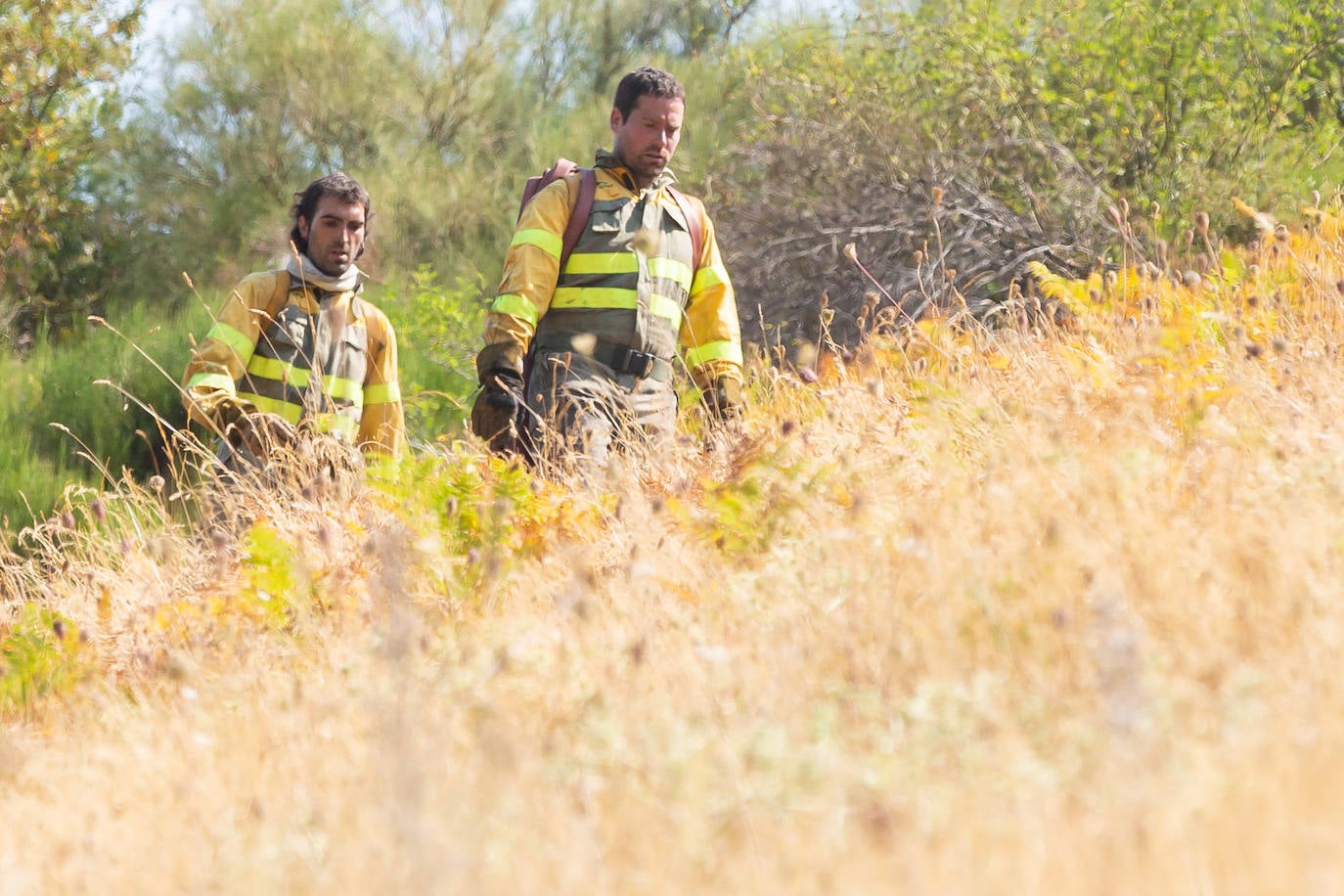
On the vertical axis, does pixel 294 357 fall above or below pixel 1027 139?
below

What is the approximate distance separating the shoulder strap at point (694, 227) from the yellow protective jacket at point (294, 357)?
1.19m

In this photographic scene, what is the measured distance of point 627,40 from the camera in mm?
18703

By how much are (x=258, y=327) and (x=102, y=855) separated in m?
2.96

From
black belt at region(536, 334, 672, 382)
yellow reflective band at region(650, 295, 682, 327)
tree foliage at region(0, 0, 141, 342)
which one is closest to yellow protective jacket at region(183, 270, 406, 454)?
black belt at region(536, 334, 672, 382)

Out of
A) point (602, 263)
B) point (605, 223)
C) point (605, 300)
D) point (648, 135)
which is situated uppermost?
point (648, 135)

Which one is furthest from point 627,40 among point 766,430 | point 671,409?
point 766,430

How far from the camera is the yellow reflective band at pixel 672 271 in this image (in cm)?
531

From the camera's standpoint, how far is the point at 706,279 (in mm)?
5520

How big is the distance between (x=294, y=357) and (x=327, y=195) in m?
0.61

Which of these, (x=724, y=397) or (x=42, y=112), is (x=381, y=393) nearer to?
(x=724, y=397)

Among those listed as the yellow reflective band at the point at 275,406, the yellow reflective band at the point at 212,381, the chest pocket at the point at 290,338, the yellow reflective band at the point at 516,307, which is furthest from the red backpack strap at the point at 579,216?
the yellow reflective band at the point at 212,381

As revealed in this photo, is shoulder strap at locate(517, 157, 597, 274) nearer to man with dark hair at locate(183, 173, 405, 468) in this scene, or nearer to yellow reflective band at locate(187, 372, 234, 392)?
man with dark hair at locate(183, 173, 405, 468)

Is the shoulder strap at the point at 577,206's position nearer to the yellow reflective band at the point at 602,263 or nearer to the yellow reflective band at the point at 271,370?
the yellow reflective band at the point at 602,263

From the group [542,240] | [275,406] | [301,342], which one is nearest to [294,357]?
[301,342]
